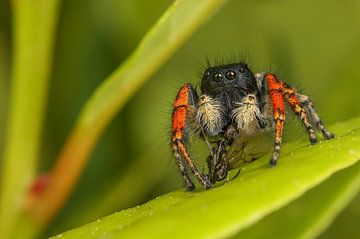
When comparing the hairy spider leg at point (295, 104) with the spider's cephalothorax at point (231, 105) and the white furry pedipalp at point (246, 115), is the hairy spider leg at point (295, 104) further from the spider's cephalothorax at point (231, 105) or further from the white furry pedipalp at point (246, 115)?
the white furry pedipalp at point (246, 115)

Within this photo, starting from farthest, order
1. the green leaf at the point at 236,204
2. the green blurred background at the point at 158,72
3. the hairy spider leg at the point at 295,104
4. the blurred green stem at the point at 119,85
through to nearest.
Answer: the green blurred background at the point at 158,72 < the hairy spider leg at the point at 295,104 < the blurred green stem at the point at 119,85 < the green leaf at the point at 236,204

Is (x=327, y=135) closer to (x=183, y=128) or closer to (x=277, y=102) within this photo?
(x=277, y=102)

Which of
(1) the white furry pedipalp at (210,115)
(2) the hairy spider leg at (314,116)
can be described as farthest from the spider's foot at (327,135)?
(1) the white furry pedipalp at (210,115)

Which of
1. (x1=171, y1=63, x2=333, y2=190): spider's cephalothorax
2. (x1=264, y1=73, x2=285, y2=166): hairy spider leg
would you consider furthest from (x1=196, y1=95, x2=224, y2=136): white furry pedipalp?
(x1=264, y1=73, x2=285, y2=166): hairy spider leg

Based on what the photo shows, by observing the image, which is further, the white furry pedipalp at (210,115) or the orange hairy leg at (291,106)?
the white furry pedipalp at (210,115)

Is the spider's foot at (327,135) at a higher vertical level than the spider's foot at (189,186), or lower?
lower

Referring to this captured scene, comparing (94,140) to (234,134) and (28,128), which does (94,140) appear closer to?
(28,128)

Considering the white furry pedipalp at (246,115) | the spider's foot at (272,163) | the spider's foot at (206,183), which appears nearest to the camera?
the spider's foot at (272,163)

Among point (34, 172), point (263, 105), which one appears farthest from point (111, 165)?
point (263, 105)
